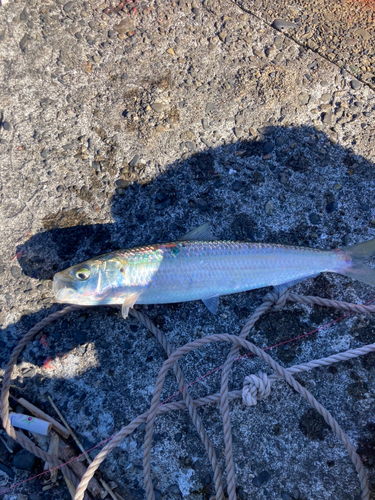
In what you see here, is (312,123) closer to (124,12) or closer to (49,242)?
(124,12)

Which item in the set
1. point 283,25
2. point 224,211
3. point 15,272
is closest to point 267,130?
point 224,211

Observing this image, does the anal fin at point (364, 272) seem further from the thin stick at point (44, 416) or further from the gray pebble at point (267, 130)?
the thin stick at point (44, 416)

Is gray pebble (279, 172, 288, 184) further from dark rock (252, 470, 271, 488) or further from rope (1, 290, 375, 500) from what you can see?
dark rock (252, 470, 271, 488)

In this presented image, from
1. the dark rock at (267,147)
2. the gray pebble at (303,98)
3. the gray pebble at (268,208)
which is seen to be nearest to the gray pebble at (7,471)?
the gray pebble at (268,208)

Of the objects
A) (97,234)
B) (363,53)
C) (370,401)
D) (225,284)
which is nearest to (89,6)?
(97,234)

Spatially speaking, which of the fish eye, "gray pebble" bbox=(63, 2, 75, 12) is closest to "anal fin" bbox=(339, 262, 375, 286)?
the fish eye

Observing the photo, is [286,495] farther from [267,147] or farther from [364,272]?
[267,147]
